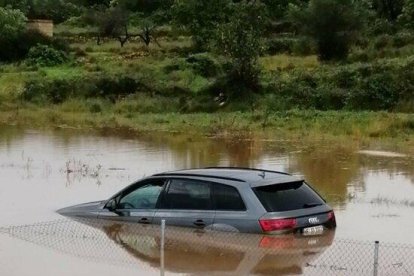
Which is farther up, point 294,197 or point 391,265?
point 294,197

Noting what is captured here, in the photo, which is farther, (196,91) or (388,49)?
(388,49)

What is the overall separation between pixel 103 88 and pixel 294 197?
31.7 m

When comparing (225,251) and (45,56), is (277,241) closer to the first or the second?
(225,251)

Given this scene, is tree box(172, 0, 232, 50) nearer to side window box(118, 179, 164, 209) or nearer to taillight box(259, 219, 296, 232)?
side window box(118, 179, 164, 209)

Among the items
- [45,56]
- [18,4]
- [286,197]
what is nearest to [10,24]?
[45,56]

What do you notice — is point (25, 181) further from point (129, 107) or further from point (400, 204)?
point (129, 107)

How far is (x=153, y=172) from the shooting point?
901 inches

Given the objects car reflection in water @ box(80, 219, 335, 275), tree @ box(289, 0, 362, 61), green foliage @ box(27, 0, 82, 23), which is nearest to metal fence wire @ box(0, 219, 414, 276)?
car reflection in water @ box(80, 219, 335, 275)

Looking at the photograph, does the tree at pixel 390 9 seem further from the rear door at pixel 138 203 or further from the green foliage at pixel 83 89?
the rear door at pixel 138 203

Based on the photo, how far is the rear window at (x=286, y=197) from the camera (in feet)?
41.5

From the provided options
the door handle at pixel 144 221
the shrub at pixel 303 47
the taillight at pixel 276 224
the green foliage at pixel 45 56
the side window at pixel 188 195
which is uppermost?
the shrub at pixel 303 47

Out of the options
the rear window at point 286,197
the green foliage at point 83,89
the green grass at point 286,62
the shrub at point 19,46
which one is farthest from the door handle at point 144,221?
the shrub at point 19,46

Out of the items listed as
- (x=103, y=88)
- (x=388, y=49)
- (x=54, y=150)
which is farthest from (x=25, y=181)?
(x=388, y=49)

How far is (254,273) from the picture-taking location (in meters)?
11.4
